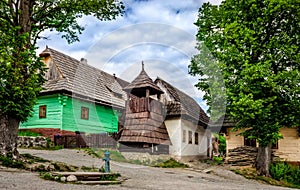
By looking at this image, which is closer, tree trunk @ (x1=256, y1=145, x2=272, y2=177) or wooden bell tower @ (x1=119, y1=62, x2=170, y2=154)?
tree trunk @ (x1=256, y1=145, x2=272, y2=177)

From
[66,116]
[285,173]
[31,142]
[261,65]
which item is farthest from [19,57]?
[285,173]

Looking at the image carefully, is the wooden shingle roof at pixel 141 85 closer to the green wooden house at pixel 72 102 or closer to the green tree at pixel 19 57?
the green wooden house at pixel 72 102

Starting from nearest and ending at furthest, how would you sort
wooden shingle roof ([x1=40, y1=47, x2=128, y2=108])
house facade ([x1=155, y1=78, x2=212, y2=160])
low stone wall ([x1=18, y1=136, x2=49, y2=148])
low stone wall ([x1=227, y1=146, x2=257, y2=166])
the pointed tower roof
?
low stone wall ([x1=18, y1=136, x2=49, y2=148]) → the pointed tower roof → low stone wall ([x1=227, y1=146, x2=257, y2=166]) → house facade ([x1=155, y1=78, x2=212, y2=160]) → wooden shingle roof ([x1=40, y1=47, x2=128, y2=108])

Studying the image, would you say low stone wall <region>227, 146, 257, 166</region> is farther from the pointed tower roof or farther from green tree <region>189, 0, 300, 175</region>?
the pointed tower roof

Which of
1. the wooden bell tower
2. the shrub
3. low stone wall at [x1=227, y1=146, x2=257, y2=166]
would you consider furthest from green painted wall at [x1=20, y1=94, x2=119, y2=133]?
the shrub

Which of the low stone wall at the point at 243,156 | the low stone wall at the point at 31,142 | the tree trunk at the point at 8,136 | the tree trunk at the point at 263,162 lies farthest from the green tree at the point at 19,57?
the low stone wall at the point at 243,156

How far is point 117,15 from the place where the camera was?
656 inches

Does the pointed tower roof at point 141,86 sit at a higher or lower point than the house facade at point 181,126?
higher

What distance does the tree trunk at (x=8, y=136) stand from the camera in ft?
40.6

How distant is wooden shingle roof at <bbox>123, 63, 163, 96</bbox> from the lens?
2084 cm

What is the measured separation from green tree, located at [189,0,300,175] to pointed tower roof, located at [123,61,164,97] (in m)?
3.99

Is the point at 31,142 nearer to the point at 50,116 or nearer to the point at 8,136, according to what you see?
the point at 50,116

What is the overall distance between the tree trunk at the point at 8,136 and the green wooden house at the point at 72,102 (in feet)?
30.4

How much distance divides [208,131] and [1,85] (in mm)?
21902
